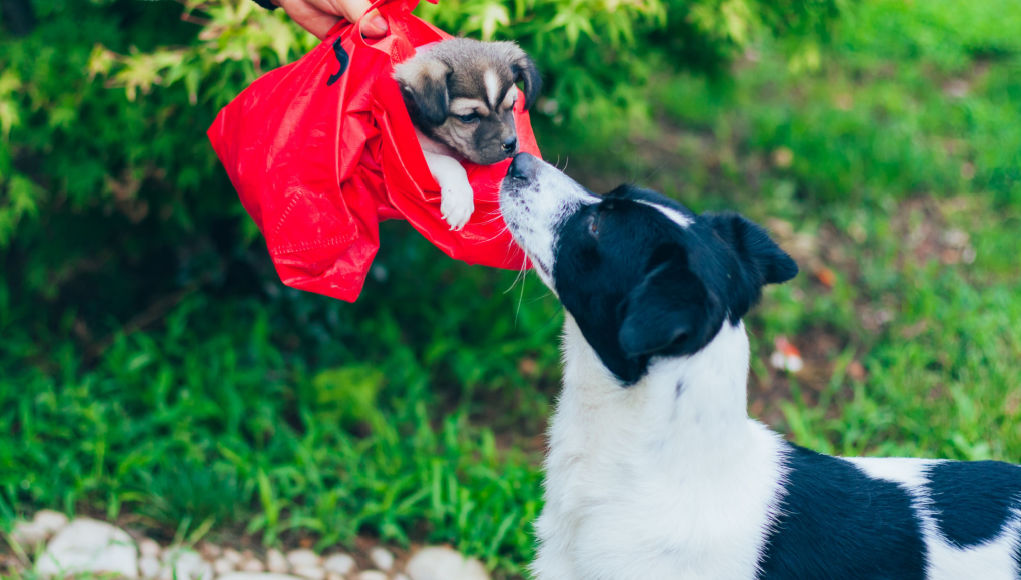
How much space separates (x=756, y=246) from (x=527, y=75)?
35.7 inches

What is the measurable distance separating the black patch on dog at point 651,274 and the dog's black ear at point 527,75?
19.7 inches

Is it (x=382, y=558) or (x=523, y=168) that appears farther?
(x=382, y=558)

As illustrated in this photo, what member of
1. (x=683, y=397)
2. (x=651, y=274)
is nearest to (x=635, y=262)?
(x=651, y=274)

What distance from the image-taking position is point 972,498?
2367 mm

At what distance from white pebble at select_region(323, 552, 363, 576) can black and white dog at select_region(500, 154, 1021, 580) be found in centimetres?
124

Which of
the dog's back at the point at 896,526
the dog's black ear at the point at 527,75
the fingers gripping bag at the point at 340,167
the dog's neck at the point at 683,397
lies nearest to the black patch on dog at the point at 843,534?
the dog's back at the point at 896,526

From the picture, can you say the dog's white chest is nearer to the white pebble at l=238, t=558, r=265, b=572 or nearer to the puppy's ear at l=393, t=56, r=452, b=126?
the puppy's ear at l=393, t=56, r=452, b=126

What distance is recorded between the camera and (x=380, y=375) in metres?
4.32

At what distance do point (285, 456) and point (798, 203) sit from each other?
378 cm

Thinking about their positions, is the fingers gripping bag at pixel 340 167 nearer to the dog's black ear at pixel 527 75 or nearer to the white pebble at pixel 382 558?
the dog's black ear at pixel 527 75

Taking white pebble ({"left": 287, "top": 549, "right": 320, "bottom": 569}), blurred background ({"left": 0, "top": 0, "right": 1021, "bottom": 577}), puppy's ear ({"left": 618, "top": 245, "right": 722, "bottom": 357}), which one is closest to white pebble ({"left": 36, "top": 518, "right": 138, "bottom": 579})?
blurred background ({"left": 0, "top": 0, "right": 1021, "bottom": 577})

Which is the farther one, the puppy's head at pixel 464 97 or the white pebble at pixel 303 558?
the white pebble at pixel 303 558

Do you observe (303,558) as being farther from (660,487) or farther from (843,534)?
(843,534)

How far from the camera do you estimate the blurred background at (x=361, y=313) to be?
3525 mm
